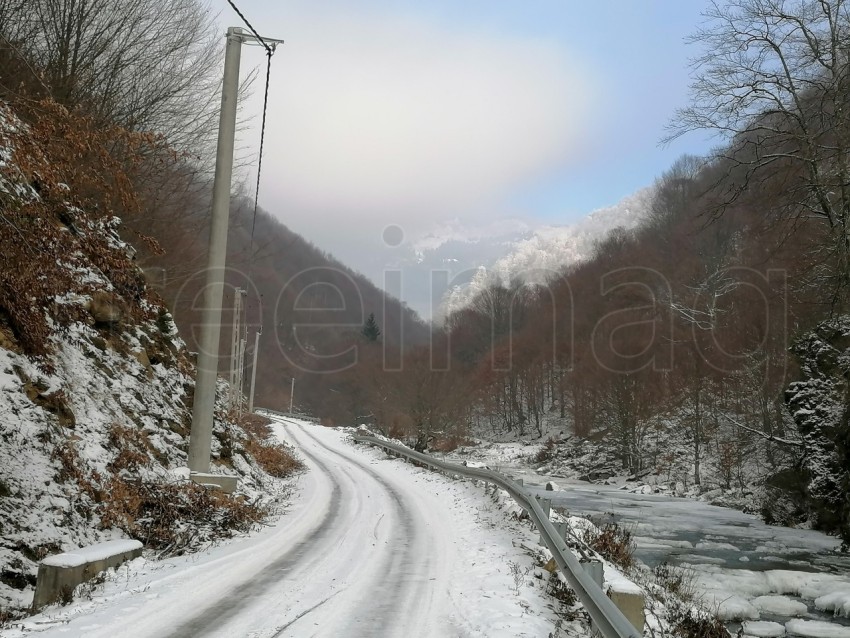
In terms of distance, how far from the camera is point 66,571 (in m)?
5.12

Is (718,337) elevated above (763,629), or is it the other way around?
(718,337)

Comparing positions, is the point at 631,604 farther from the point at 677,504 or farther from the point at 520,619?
the point at 677,504

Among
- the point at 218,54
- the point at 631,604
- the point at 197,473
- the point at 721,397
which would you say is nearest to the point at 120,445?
the point at 197,473

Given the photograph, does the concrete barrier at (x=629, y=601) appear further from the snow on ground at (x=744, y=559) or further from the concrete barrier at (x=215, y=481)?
the concrete barrier at (x=215, y=481)

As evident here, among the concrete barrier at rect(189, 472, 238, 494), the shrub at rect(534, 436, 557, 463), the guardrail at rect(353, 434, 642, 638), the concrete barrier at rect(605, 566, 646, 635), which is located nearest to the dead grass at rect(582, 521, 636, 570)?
the guardrail at rect(353, 434, 642, 638)

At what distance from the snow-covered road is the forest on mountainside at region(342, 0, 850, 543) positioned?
8.65 metres

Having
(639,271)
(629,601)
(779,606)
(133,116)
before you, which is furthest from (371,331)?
(629,601)

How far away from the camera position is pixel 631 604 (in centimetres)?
504

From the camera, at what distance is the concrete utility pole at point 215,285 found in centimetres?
952

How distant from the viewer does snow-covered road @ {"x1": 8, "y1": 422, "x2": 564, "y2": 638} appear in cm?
479

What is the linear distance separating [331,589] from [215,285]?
545 cm

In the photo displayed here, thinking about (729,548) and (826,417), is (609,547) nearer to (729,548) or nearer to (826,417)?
(729,548)

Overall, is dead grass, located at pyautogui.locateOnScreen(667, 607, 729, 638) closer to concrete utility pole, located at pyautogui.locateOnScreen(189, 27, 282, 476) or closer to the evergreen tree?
concrete utility pole, located at pyautogui.locateOnScreen(189, 27, 282, 476)

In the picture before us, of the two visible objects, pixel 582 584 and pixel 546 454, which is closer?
pixel 582 584
